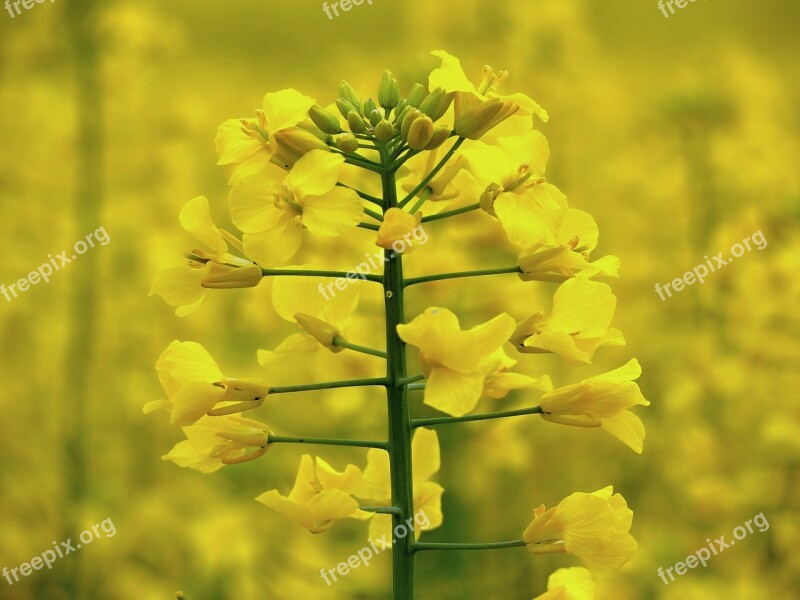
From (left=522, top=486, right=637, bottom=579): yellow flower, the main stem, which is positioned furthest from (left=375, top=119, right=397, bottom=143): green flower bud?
(left=522, top=486, right=637, bottom=579): yellow flower

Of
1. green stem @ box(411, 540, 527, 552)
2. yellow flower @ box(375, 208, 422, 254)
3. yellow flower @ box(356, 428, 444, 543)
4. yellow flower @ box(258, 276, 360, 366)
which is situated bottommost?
green stem @ box(411, 540, 527, 552)

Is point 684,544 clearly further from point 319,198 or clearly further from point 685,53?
point 685,53

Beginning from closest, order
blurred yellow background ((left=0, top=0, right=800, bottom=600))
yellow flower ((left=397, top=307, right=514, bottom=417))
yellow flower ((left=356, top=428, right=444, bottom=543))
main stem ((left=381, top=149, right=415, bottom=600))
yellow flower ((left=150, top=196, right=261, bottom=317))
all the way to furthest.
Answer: yellow flower ((left=397, top=307, right=514, bottom=417))
main stem ((left=381, top=149, right=415, bottom=600))
yellow flower ((left=150, top=196, right=261, bottom=317))
yellow flower ((left=356, top=428, right=444, bottom=543))
blurred yellow background ((left=0, top=0, right=800, bottom=600))

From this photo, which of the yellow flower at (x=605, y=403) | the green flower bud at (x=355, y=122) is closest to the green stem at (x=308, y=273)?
the green flower bud at (x=355, y=122)

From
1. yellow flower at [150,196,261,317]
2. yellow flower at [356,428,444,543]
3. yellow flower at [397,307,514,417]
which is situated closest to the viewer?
yellow flower at [397,307,514,417]

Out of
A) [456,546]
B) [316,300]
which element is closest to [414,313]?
[316,300]

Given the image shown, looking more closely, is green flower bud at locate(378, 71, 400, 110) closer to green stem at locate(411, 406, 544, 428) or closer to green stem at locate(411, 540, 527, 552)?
green stem at locate(411, 406, 544, 428)

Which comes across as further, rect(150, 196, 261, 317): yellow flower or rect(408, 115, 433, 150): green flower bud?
rect(150, 196, 261, 317): yellow flower
